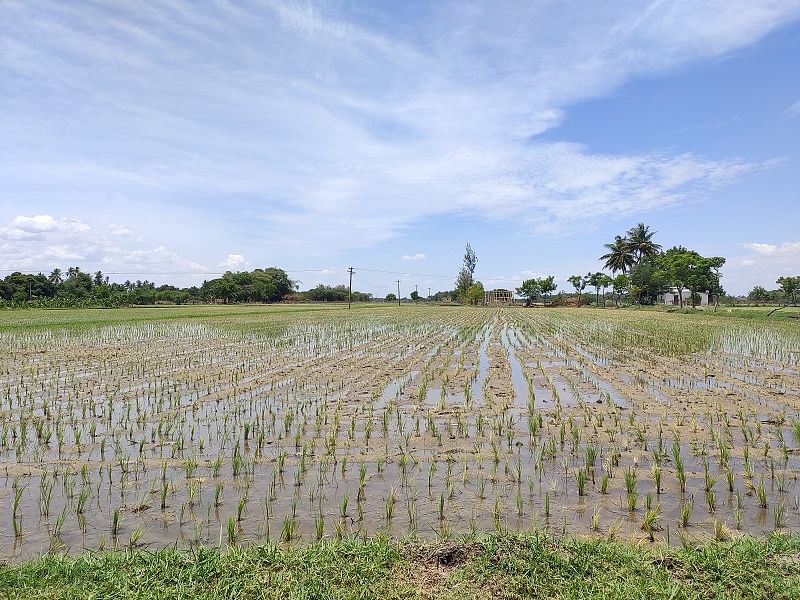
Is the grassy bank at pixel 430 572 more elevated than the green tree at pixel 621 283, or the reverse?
the green tree at pixel 621 283

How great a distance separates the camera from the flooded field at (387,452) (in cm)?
377

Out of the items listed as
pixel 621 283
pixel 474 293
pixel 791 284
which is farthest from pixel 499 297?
pixel 791 284

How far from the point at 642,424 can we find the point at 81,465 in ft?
21.0

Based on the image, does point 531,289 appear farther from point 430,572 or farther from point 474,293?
point 430,572

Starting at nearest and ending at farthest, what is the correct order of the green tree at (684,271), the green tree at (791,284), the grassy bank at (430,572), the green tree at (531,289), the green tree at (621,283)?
the grassy bank at (430,572), the green tree at (684,271), the green tree at (791,284), the green tree at (621,283), the green tree at (531,289)

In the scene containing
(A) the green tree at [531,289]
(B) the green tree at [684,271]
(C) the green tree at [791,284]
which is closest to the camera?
(B) the green tree at [684,271]

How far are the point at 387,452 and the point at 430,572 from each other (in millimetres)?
2533

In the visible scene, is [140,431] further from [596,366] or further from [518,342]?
[518,342]

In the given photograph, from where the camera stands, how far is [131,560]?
302 centimetres

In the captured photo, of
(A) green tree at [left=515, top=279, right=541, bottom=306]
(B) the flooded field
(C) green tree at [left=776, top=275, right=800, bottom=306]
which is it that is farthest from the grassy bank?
(A) green tree at [left=515, top=279, right=541, bottom=306]

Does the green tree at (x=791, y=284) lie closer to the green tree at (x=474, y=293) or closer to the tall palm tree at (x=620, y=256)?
the tall palm tree at (x=620, y=256)

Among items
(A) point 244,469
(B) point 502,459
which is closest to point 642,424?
(B) point 502,459

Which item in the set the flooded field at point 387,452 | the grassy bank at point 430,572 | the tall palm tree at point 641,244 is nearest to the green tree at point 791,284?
the tall palm tree at point 641,244

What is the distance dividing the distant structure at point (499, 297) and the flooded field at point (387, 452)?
253 feet
